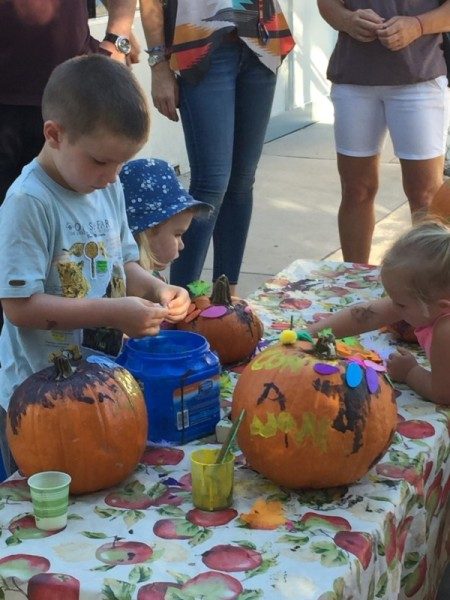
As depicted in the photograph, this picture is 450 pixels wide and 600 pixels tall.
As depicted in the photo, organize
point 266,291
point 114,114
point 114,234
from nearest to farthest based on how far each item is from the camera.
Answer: point 114,114 → point 114,234 → point 266,291

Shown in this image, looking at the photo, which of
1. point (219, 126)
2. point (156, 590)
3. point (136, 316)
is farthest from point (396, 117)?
point (156, 590)

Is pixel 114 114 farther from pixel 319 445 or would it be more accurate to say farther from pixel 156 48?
pixel 156 48

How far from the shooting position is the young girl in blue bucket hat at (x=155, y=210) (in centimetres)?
319

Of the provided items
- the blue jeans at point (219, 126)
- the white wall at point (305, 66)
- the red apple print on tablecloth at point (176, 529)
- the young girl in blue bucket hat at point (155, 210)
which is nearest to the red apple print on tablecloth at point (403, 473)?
the red apple print on tablecloth at point (176, 529)

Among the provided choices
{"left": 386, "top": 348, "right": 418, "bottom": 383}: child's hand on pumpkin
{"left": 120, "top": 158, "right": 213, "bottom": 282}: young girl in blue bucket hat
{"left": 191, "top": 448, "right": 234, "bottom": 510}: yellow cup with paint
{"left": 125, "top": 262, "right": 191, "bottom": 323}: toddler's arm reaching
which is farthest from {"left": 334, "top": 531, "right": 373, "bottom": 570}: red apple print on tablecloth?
{"left": 120, "top": 158, "right": 213, "bottom": 282}: young girl in blue bucket hat

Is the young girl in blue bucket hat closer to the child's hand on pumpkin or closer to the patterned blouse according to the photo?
the patterned blouse

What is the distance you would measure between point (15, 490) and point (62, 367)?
0.29 metres

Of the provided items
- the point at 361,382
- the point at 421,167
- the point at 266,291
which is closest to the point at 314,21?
the point at 421,167

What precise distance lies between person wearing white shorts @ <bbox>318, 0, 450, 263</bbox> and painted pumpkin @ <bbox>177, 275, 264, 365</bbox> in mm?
1510

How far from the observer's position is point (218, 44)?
3.83 meters

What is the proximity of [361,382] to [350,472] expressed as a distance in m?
0.19

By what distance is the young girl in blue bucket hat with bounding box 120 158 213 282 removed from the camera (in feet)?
10.5

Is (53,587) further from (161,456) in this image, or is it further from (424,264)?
(424,264)

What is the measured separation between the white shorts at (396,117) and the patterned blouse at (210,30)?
0.46 metres
